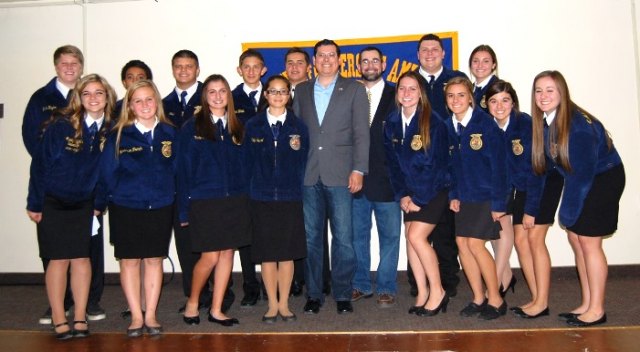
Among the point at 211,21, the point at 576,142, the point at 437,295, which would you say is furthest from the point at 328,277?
the point at 211,21

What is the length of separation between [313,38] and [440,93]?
1.52 m

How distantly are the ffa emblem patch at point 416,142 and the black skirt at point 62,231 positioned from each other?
2136 mm

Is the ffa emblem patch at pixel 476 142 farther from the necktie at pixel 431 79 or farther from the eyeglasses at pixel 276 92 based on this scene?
the eyeglasses at pixel 276 92

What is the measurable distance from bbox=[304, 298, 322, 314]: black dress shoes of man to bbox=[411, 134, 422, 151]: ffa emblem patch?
1269 mm

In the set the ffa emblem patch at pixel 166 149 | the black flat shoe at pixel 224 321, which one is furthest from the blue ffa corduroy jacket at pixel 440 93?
the black flat shoe at pixel 224 321

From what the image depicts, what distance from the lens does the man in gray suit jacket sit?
3.76 metres

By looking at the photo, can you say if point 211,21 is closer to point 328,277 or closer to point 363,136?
point 363,136

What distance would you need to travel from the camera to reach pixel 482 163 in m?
3.53

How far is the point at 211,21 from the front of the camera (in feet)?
17.2

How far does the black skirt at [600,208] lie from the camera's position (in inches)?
133

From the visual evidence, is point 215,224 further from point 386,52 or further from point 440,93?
point 386,52

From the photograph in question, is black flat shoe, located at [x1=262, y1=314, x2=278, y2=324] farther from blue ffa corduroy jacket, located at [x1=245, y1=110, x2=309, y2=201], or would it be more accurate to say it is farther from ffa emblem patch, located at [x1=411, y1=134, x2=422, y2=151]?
ffa emblem patch, located at [x1=411, y1=134, x2=422, y2=151]

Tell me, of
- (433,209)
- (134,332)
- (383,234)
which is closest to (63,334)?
(134,332)

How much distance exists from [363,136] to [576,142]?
1322 mm
